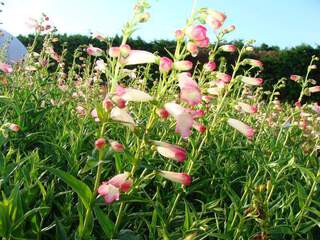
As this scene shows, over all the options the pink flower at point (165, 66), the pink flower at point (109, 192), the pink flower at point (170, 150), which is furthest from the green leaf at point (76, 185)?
the pink flower at point (165, 66)

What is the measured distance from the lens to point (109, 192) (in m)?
1.86

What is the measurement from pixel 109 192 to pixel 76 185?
0.45 ft

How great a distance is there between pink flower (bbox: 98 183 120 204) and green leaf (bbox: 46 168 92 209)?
0.09 m

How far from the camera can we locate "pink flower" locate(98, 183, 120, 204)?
186 centimetres

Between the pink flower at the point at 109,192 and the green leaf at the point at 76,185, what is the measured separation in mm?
87

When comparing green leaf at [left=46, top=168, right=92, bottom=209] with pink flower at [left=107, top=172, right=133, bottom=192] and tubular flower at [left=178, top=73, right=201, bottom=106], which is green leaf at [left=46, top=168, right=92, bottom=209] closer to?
pink flower at [left=107, top=172, right=133, bottom=192]

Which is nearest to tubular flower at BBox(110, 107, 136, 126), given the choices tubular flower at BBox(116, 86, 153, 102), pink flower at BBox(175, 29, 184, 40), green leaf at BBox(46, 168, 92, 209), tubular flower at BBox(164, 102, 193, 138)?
tubular flower at BBox(116, 86, 153, 102)

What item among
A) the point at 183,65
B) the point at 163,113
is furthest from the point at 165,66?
the point at 163,113

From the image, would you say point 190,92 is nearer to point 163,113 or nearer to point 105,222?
point 163,113

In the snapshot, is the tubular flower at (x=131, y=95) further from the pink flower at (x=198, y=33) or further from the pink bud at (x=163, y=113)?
the pink flower at (x=198, y=33)

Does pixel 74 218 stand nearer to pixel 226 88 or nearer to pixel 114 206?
pixel 114 206

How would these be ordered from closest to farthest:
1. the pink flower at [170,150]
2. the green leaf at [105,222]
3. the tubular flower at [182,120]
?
the tubular flower at [182,120], the pink flower at [170,150], the green leaf at [105,222]

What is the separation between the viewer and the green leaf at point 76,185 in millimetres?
1876

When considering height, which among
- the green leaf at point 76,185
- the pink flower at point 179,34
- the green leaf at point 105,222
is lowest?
the green leaf at point 105,222
